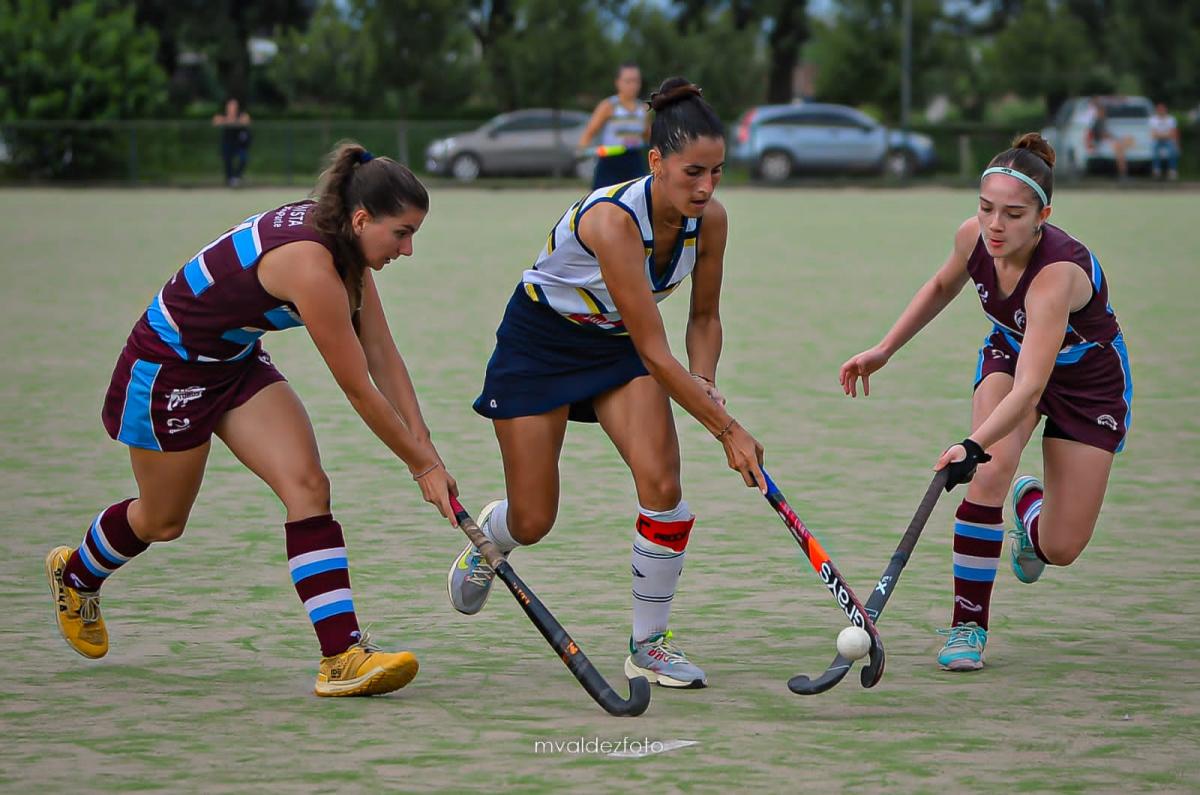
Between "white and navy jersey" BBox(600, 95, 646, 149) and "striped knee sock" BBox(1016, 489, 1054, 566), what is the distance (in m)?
11.2

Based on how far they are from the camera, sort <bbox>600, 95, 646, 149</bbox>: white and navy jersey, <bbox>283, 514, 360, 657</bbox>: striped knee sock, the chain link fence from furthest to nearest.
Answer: the chain link fence, <bbox>600, 95, 646, 149</bbox>: white and navy jersey, <bbox>283, 514, 360, 657</bbox>: striped knee sock

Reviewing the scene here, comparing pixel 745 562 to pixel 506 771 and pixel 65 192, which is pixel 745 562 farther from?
pixel 65 192

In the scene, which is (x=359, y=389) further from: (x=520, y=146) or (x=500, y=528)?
(x=520, y=146)

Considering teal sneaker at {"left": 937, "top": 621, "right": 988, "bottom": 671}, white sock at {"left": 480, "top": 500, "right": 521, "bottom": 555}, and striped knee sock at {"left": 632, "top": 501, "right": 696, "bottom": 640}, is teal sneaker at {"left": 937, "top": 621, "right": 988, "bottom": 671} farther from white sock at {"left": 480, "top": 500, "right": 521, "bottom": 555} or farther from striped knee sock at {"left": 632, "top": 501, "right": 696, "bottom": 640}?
white sock at {"left": 480, "top": 500, "right": 521, "bottom": 555}

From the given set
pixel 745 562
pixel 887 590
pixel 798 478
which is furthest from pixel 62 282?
pixel 887 590

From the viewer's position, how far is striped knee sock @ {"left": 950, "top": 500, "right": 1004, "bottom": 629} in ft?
15.6

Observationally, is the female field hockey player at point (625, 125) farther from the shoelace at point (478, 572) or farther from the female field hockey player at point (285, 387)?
the female field hockey player at point (285, 387)

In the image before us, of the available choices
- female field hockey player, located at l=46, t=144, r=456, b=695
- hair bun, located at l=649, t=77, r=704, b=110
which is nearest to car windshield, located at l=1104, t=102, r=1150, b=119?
hair bun, located at l=649, t=77, r=704, b=110

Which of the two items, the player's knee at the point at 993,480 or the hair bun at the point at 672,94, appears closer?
the hair bun at the point at 672,94

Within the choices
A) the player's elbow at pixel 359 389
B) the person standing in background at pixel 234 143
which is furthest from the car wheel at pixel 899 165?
the player's elbow at pixel 359 389

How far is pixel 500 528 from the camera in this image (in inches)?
201

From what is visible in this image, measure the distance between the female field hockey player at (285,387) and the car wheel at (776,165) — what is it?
2624 cm

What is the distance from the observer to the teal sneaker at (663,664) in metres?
4.43

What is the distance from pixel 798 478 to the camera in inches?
280
